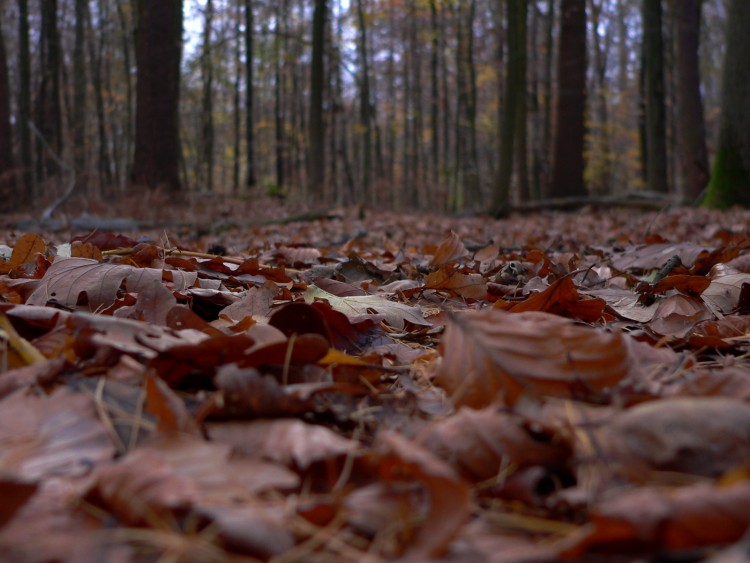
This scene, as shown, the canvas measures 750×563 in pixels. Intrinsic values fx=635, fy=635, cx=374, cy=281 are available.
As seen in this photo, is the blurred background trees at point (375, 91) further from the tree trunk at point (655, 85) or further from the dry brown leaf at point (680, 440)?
the dry brown leaf at point (680, 440)

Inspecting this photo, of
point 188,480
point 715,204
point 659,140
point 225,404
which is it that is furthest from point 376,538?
point 659,140

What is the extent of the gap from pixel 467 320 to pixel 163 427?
551 mm

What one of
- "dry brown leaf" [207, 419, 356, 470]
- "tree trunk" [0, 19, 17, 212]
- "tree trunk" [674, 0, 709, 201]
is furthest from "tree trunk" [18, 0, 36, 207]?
"dry brown leaf" [207, 419, 356, 470]

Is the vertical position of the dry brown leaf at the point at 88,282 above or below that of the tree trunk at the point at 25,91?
below

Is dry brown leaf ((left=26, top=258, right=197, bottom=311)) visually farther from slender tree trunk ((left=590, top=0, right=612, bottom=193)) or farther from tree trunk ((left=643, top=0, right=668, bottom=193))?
slender tree trunk ((left=590, top=0, right=612, bottom=193))

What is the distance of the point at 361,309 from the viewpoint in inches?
74.8

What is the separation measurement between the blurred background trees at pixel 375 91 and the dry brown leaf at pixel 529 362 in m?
8.28

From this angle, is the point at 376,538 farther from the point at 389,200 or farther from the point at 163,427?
the point at 389,200

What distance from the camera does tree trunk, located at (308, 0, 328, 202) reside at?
14.2 meters

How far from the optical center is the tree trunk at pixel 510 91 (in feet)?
32.9

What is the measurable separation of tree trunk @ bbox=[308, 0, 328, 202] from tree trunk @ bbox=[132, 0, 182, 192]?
11.6 ft

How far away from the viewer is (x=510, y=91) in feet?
34.1

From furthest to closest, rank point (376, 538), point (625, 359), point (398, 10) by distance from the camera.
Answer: point (398, 10)
point (625, 359)
point (376, 538)

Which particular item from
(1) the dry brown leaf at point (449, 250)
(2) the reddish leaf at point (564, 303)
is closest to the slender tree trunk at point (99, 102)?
(1) the dry brown leaf at point (449, 250)
